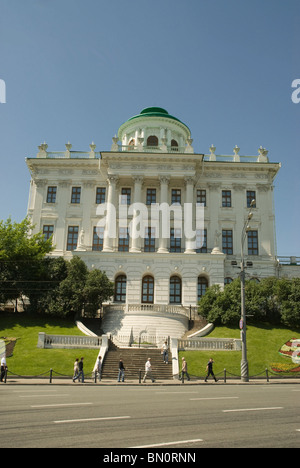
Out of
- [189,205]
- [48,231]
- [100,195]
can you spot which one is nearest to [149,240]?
[189,205]

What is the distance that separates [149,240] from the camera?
48469mm

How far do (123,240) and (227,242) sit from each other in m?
13.2

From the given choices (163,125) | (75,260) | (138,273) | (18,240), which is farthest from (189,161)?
(18,240)

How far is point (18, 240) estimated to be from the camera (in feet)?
132

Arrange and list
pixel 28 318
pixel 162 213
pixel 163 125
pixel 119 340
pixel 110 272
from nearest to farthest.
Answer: pixel 119 340
pixel 28 318
pixel 110 272
pixel 162 213
pixel 163 125

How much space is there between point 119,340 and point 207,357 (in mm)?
9034

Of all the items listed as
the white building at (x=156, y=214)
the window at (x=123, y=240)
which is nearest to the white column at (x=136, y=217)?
the white building at (x=156, y=214)

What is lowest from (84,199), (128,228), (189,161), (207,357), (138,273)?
(207,357)

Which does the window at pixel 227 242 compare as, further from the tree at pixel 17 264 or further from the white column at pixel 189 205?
the tree at pixel 17 264

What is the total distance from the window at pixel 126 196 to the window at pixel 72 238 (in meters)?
6.85

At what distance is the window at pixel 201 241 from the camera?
49375 millimetres

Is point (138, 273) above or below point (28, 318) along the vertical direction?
above

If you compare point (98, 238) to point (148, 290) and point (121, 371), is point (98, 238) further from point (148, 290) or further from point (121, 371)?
point (121, 371)

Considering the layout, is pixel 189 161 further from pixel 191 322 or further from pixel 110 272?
pixel 191 322
